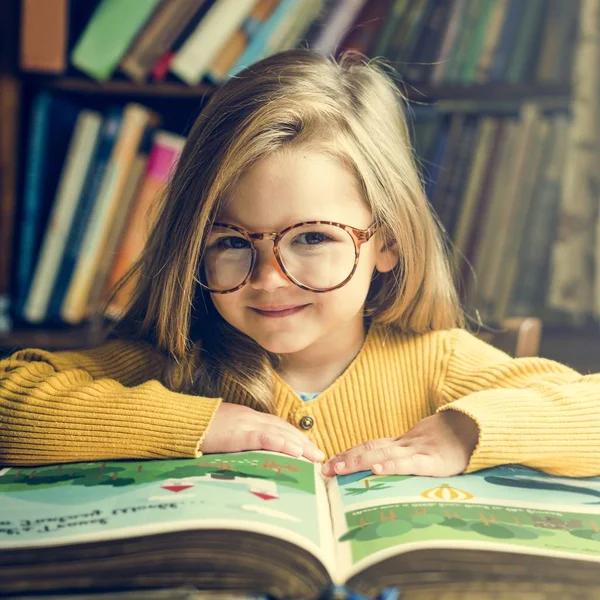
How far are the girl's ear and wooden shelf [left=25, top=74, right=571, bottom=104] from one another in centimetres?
60

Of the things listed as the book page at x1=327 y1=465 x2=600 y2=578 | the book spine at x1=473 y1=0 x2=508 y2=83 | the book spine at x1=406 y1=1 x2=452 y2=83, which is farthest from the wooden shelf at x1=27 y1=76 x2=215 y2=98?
the book page at x1=327 y1=465 x2=600 y2=578

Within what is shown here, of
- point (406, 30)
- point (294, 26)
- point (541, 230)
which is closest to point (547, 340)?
point (541, 230)

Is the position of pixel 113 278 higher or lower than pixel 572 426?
lower

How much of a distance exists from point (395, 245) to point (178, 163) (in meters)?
0.26

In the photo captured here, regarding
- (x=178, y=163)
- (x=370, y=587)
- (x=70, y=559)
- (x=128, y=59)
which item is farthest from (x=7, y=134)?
(x=370, y=587)

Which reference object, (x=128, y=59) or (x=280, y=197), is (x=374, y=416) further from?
(x=128, y=59)

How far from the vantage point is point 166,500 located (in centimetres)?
56

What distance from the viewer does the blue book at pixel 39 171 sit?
142 centimetres

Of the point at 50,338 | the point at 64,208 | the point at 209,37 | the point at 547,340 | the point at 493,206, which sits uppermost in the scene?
the point at 209,37

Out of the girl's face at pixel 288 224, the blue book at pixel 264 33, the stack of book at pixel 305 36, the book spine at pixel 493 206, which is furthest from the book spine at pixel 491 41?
the girl's face at pixel 288 224

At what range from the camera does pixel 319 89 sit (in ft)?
2.76

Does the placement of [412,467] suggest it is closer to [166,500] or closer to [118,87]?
[166,500]

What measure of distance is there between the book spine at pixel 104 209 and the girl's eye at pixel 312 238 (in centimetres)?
76

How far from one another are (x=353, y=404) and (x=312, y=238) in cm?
21
